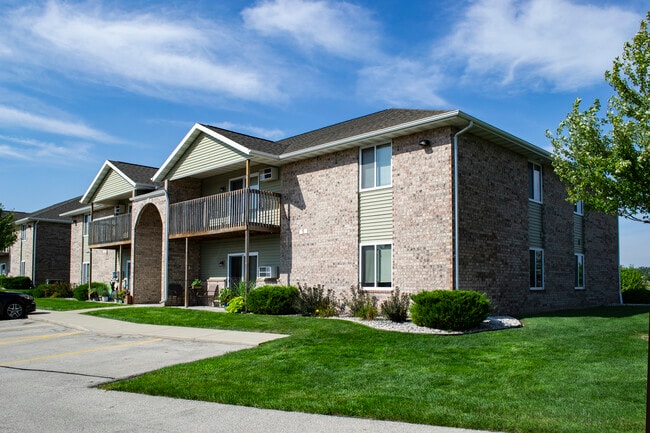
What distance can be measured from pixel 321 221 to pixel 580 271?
36.2 ft

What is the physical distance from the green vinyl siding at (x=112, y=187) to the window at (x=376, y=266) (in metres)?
15.5

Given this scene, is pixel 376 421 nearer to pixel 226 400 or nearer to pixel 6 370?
pixel 226 400

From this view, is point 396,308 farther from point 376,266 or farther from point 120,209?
point 120,209

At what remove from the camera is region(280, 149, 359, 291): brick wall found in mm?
18484

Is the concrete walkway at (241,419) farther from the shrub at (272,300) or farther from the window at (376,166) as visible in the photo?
the window at (376,166)

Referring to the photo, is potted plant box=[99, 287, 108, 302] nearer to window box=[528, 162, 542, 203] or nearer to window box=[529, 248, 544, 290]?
window box=[529, 248, 544, 290]

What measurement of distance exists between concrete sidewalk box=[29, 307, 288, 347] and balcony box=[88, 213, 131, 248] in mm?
8305

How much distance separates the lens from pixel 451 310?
44.4 feet

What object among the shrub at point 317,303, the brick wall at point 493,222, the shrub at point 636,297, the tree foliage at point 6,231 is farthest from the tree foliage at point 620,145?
the tree foliage at point 6,231

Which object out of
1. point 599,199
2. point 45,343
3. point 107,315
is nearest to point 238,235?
point 107,315

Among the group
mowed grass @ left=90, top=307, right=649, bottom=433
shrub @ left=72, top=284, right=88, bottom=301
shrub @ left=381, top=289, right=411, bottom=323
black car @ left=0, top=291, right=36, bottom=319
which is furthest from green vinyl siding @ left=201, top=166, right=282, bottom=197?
shrub @ left=72, top=284, right=88, bottom=301

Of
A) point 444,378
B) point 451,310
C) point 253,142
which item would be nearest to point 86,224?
point 253,142

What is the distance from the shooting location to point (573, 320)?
1591 cm

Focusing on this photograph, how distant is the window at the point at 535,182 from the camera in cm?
2009
